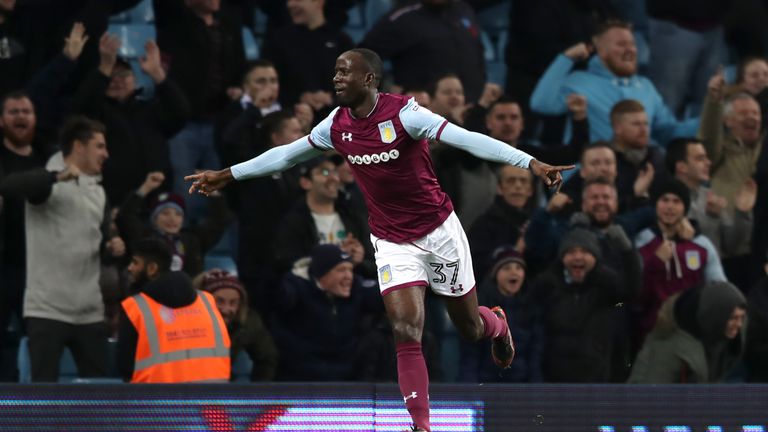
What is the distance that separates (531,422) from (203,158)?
4313 millimetres

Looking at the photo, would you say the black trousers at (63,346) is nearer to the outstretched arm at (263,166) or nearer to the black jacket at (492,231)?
the outstretched arm at (263,166)

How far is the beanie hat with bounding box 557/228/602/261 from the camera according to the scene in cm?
1088

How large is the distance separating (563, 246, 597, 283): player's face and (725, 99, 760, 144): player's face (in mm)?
2405

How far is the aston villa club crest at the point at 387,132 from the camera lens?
8.17 metres

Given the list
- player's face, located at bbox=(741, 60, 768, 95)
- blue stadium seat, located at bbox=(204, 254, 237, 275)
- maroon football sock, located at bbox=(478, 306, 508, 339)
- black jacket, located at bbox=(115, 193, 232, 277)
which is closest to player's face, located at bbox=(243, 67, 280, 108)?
black jacket, located at bbox=(115, 193, 232, 277)

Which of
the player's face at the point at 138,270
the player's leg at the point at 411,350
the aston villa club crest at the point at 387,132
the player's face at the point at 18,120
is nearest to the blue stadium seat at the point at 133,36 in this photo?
the player's face at the point at 18,120

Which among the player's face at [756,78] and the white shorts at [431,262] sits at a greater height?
the player's face at [756,78]

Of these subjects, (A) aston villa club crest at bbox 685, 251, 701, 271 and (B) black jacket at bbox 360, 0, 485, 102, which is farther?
(B) black jacket at bbox 360, 0, 485, 102

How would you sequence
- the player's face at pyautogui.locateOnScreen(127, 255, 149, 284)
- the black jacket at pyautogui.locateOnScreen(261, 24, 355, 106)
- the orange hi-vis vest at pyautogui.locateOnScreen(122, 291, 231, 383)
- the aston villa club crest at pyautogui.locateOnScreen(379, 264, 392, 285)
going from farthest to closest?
the black jacket at pyautogui.locateOnScreen(261, 24, 355, 106) < the player's face at pyautogui.locateOnScreen(127, 255, 149, 284) < the orange hi-vis vest at pyautogui.locateOnScreen(122, 291, 231, 383) < the aston villa club crest at pyautogui.locateOnScreen(379, 264, 392, 285)

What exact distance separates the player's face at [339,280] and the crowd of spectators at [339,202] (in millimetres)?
14

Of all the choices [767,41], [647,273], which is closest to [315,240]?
[647,273]

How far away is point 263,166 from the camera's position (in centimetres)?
852

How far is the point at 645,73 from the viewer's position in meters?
14.1

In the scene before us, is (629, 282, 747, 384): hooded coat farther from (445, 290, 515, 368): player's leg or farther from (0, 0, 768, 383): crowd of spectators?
(445, 290, 515, 368): player's leg
